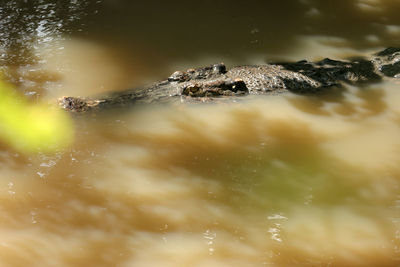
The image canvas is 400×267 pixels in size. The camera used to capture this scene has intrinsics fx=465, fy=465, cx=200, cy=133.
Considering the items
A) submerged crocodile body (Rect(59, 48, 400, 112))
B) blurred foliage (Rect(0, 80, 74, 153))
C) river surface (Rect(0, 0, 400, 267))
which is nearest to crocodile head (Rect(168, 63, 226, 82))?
submerged crocodile body (Rect(59, 48, 400, 112))

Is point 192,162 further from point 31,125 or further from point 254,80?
point 254,80

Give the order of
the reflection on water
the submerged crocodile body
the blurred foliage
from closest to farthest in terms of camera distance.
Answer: the reflection on water < the blurred foliage < the submerged crocodile body

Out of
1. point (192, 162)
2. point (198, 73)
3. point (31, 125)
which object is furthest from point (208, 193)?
point (198, 73)

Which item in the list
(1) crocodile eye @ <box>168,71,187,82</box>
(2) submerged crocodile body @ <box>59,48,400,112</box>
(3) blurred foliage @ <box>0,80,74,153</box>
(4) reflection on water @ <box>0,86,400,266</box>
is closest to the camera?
(4) reflection on water @ <box>0,86,400,266</box>

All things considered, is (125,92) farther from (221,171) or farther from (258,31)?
(258,31)

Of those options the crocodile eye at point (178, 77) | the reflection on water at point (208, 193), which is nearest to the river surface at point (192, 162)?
the reflection on water at point (208, 193)

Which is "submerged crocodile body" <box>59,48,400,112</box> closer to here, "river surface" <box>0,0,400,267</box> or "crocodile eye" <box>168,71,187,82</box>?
"crocodile eye" <box>168,71,187,82</box>

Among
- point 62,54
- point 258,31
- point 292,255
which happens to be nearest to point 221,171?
point 292,255
